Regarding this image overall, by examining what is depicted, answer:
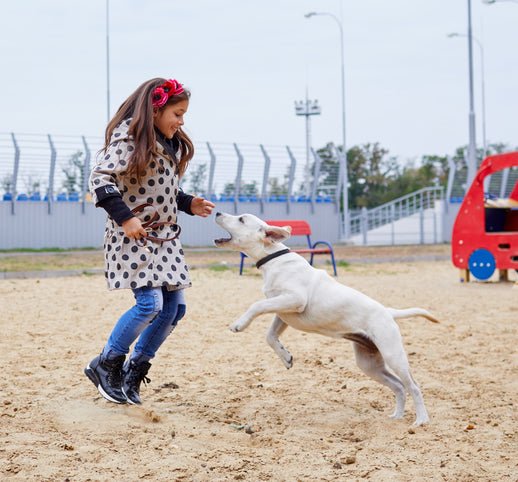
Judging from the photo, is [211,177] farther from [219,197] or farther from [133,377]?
[133,377]

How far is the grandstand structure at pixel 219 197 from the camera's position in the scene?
24594 mm

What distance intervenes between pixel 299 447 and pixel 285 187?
24902 millimetres

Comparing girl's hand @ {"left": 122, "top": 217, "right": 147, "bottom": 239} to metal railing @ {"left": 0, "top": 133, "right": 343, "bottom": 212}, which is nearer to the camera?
girl's hand @ {"left": 122, "top": 217, "right": 147, "bottom": 239}

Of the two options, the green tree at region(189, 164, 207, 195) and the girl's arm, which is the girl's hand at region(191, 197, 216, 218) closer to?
the girl's arm

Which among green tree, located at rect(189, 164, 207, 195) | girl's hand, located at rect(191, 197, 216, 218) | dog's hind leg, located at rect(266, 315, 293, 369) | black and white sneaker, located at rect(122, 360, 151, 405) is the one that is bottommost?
black and white sneaker, located at rect(122, 360, 151, 405)

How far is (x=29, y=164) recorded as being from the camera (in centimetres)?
2433

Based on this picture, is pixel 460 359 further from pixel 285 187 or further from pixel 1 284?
pixel 285 187

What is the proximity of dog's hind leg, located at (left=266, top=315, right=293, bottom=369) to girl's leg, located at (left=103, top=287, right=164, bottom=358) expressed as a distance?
0.79m

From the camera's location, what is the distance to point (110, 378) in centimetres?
436

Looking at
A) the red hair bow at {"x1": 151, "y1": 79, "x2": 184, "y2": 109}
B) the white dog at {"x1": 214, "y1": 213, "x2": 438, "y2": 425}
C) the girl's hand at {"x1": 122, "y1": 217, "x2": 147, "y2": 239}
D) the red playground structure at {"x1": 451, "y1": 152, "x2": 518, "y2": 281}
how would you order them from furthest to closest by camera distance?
1. the red playground structure at {"x1": 451, "y1": 152, "x2": 518, "y2": 281}
2. the white dog at {"x1": 214, "y1": 213, "x2": 438, "y2": 425}
3. the red hair bow at {"x1": 151, "y1": 79, "x2": 184, "y2": 109}
4. the girl's hand at {"x1": 122, "y1": 217, "x2": 147, "y2": 239}

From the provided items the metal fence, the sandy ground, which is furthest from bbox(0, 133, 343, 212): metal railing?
the sandy ground

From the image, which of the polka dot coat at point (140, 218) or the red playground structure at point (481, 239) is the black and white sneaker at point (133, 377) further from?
the red playground structure at point (481, 239)

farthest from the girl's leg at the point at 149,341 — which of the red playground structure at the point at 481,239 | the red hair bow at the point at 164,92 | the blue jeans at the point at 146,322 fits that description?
the red playground structure at the point at 481,239

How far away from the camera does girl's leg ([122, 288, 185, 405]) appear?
4453 mm
